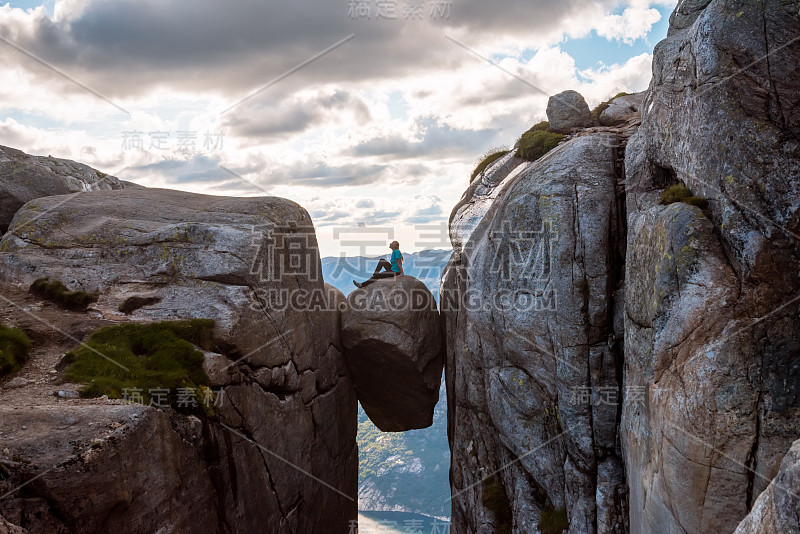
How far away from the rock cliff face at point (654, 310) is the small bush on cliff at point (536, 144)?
1.49 m

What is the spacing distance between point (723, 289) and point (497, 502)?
1307 cm

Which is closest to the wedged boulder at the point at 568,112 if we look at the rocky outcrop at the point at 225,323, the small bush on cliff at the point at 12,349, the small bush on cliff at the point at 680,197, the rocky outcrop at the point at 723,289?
the rocky outcrop at the point at 723,289

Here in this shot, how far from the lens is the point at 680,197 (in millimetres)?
15516

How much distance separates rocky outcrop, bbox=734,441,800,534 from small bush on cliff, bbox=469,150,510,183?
23.3 meters

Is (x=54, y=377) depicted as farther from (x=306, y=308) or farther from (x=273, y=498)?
(x=306, y=308)

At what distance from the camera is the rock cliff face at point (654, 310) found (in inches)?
501

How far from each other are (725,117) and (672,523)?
1037 cm

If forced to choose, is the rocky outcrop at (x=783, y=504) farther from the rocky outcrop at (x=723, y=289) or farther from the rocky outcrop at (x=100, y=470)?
the rocky outcrop at (x=100, y=470)

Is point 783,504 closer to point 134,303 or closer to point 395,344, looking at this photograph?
point 134,303

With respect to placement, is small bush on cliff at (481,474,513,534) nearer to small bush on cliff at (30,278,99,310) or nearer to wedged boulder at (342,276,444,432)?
wedged boulder at (342,276,444,432)

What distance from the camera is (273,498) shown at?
808 inches

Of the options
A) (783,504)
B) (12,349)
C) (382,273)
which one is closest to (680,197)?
(783,504)

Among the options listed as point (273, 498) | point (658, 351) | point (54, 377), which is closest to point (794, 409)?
point (658, 351)

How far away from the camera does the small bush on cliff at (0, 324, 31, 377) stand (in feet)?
50.5
